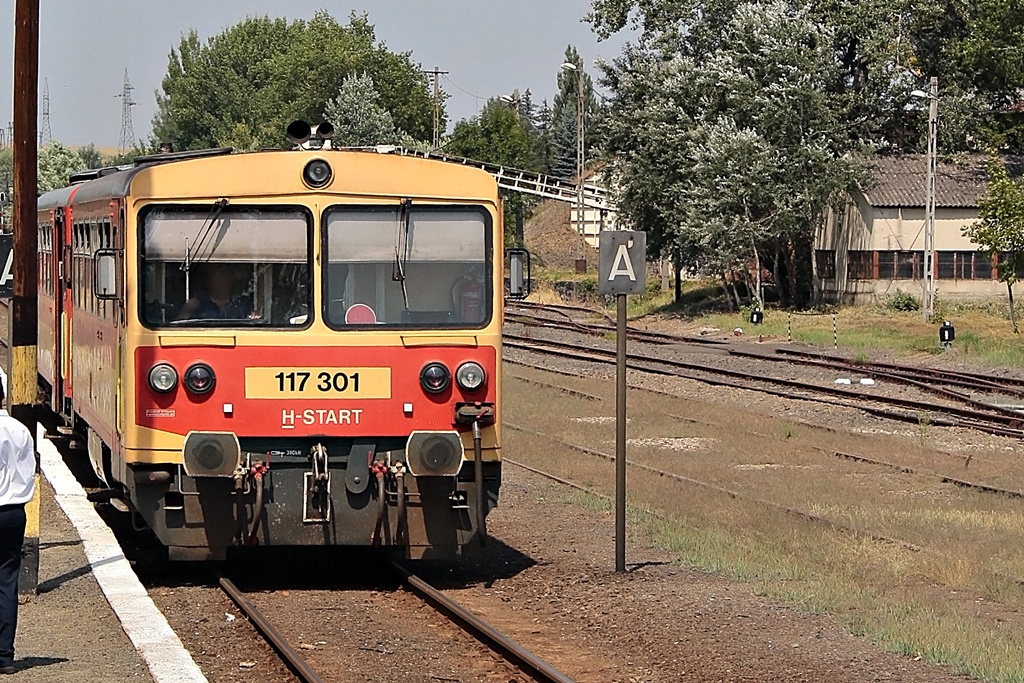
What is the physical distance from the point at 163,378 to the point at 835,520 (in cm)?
637

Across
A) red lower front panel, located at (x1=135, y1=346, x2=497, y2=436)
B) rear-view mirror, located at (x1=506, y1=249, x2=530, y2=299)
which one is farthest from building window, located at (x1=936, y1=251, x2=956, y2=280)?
red lower front panel, located at (x1=135, y1=346, x2=497, y2=436)

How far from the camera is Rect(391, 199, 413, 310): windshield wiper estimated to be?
10031 millimetres

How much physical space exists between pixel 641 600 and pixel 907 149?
4485 centimetres

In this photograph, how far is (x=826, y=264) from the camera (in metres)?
49.6

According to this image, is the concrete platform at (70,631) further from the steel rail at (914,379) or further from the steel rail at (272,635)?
the steel rail at (914,379)

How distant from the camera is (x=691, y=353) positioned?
34156 mm

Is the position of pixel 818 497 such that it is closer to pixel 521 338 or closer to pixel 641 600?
pixel 641 600

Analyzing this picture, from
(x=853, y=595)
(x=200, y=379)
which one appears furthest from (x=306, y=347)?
(x=853, y=595)

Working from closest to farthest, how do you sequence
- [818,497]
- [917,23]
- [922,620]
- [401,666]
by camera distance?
[401,666]
[922,620]
[818,497]
[917,23]

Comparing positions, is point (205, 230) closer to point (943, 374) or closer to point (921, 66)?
point (943, 374)

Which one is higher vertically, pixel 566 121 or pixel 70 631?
pixel 566 121

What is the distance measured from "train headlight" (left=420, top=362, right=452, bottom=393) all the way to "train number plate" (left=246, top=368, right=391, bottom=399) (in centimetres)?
24

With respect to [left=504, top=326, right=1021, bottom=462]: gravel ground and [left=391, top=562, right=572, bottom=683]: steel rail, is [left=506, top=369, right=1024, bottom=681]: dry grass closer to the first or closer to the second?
[left=504, top=326, right=1021, bottom=462]: gravel ground

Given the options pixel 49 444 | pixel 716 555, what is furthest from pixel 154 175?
pixel 49 444
